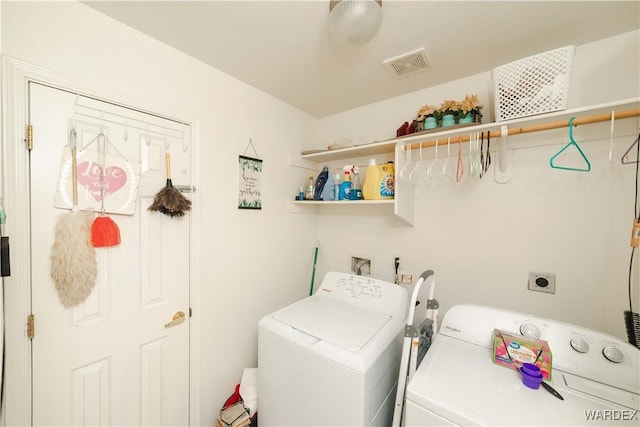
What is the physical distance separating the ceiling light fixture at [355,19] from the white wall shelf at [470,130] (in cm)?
73

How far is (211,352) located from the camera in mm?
1600

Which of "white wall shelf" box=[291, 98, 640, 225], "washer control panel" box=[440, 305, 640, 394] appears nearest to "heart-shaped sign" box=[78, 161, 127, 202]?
"white wall shelf" box=[291, 98, 640, 225]

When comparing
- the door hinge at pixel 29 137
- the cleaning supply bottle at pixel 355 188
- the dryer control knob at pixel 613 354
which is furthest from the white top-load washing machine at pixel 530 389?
the door hinge at pixel 29 137

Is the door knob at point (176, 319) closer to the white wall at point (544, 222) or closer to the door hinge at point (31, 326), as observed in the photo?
the door hinge at point (31, 326)

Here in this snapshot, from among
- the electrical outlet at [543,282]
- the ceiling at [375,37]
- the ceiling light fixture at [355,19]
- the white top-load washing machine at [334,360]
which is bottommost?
the white top-load washing machine at [334,360]

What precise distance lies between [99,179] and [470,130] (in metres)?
2.00

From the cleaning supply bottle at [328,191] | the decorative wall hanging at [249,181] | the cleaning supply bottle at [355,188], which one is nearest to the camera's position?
the decorative wall hanging at [249,181]

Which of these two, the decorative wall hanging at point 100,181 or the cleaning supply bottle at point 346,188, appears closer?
the decorative wall hanging at point 100,181

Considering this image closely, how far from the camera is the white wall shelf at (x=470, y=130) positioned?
112cm

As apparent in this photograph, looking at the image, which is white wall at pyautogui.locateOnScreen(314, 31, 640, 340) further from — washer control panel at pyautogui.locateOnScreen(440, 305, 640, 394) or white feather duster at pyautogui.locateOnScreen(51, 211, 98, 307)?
white feather duster at pyautogui.locateOnScreen(51, 211, 98, 307)

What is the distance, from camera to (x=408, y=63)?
1.48 meters

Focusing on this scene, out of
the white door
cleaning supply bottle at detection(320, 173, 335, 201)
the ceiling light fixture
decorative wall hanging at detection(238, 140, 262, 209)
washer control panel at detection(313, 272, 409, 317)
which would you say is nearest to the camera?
the ceiling light fixture

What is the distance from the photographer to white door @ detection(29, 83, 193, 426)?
40.7 inches

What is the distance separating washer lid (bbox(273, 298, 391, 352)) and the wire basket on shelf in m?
1.35
